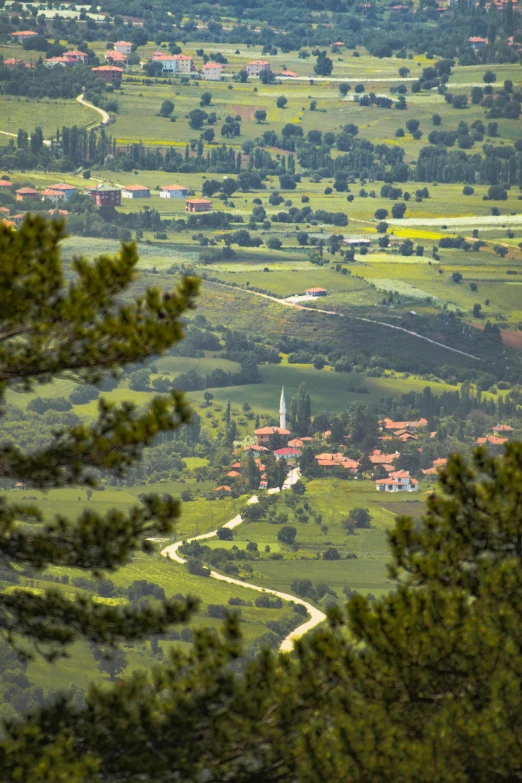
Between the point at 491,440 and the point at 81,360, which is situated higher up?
the point at 81,360

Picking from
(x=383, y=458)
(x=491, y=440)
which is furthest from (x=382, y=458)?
(x=491, y=440)

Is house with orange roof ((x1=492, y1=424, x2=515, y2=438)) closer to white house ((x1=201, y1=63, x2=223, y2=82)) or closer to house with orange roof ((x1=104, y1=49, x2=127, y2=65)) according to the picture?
white house ((x1=201, y1=63, x2=223, y2=82))

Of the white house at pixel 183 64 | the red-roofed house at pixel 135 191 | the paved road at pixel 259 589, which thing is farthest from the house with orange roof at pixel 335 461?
the white house at pixel 183 64

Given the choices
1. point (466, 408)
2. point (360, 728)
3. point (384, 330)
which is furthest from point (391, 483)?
point (360, 728)

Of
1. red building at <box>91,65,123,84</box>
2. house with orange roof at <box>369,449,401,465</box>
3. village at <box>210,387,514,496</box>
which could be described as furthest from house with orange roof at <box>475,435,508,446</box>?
red building at <box>91,65,123,84</box>

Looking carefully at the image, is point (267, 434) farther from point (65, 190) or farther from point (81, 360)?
point (81, 360)

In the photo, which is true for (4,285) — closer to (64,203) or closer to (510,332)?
(510,332)

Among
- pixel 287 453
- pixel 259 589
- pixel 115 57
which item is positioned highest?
pixel 115 57
